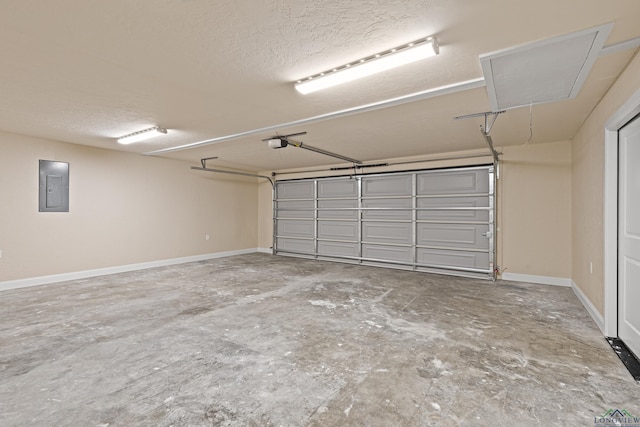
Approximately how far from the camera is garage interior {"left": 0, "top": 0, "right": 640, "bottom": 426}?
70.6 inches

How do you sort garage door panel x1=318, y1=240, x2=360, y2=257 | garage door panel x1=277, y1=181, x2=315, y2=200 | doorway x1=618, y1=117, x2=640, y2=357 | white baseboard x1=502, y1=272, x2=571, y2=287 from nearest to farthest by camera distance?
doorway x1=618, y1=117, x2=640, y2=357 → white baseboard x1=502, y1=272, x2=571, y2=287 → garage door panel x1=318, y1=240, x2=360, y2=257 → garage door panel x1=277, y1=181, x2=315, y2=200

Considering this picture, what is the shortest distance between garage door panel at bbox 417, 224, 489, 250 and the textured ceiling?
1982 millimetres

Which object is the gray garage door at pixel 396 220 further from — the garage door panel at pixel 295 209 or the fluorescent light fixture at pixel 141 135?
the fluorescent light fixture at pixel 141 135

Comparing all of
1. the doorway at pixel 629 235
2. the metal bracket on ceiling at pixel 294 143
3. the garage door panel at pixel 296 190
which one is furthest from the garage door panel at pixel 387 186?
the doorway at pixel 629 235

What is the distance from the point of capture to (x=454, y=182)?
571cm

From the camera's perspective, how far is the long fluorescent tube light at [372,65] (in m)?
2.00

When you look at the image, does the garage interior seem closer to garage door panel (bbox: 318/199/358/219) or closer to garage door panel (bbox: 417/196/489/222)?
garage door panel (bbox: 417/196/489/222)

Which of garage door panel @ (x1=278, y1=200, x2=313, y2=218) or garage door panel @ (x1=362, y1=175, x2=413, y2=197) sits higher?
garage door panel @ (x1=362, y1=175, x2=413, y2=197)

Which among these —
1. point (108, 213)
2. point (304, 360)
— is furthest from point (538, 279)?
point (108, 213)

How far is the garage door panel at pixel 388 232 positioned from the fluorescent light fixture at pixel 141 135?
4550mm

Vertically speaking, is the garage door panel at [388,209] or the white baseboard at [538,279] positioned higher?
the garage door panel at [388,209]

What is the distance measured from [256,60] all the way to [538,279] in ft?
18.1

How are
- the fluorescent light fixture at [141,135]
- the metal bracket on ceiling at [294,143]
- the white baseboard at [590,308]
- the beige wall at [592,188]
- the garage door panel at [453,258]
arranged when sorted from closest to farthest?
the beige wall at [592,188]
the white baseboard at [590,308]
the fluorescent light fixture at [141,135]
the metal bracket on ceiling at [294,143]
the garage door panel at [453,258]

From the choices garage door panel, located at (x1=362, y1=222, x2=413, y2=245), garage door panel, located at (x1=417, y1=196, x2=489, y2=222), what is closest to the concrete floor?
garage door panel, located at (x1=417, y1=196, x2=489, y2=222)
